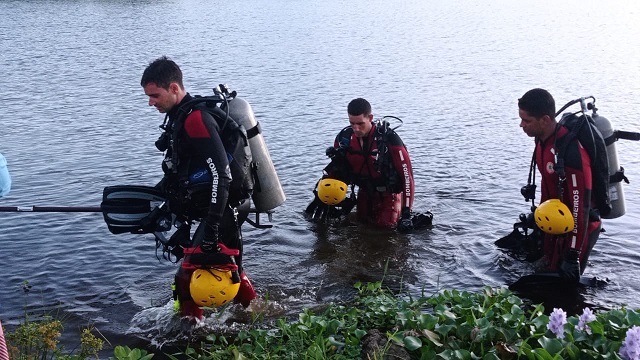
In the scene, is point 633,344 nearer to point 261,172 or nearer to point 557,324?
point 557,324

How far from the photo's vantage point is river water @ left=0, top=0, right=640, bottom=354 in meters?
7.00

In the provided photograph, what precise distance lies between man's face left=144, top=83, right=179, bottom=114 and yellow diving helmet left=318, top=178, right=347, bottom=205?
2.58 meters

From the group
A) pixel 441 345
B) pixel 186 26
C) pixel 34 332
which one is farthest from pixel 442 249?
pixel 186 26

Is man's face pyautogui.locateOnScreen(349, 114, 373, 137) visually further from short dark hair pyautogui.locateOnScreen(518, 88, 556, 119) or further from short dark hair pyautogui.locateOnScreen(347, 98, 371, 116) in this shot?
short dark hair pyautogui.locateOnScreen(518, 88, 556, 119)

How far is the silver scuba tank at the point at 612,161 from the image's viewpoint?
6.56 meters

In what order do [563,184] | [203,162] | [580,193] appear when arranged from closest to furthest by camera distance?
[203,162] → [580,193] → [563,184]

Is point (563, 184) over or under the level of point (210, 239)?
over

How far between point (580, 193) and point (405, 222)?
2.17 meters

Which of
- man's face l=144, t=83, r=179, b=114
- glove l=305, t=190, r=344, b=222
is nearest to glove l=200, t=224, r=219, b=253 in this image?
man's face l=144, t=83, r=179, b=114

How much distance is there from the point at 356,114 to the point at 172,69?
263 cm

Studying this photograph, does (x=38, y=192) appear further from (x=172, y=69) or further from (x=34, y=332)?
(x=34, y=332)

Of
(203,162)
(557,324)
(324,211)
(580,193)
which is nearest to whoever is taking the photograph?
(557,324)

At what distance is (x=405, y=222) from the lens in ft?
26.1

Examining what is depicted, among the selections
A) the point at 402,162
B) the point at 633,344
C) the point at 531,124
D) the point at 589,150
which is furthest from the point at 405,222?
the point at 633,344
